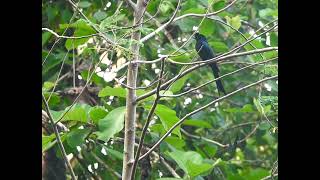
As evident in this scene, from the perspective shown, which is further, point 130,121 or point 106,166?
point 106,166

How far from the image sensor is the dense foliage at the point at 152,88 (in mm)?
2469

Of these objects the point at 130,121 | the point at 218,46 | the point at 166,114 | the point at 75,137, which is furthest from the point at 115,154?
the point at 218,46

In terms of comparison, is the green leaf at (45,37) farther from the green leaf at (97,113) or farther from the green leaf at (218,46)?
the green leaf at (218,46)

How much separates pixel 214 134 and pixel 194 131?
0.15m

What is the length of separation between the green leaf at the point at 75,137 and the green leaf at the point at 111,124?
0.77 ft

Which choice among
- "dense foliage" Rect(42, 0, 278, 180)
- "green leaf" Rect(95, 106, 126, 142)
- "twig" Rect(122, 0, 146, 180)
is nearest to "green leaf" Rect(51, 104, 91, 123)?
"dense foliage" Rect(42, 0, 278, 180)

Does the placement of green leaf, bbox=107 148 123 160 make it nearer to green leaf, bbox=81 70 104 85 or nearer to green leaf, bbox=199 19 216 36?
green leaf, bbox=81 70 104 85

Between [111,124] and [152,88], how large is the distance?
29.8 inches

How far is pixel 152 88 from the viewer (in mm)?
3158

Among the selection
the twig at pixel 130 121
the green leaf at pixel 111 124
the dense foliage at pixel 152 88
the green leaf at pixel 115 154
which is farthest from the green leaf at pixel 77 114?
the twig at pixel 130 121

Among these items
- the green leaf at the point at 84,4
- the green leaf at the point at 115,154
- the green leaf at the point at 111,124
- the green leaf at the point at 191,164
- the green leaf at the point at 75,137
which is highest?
the green leaf at the point at 84,4

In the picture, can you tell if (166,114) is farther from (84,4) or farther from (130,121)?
(84,4)
